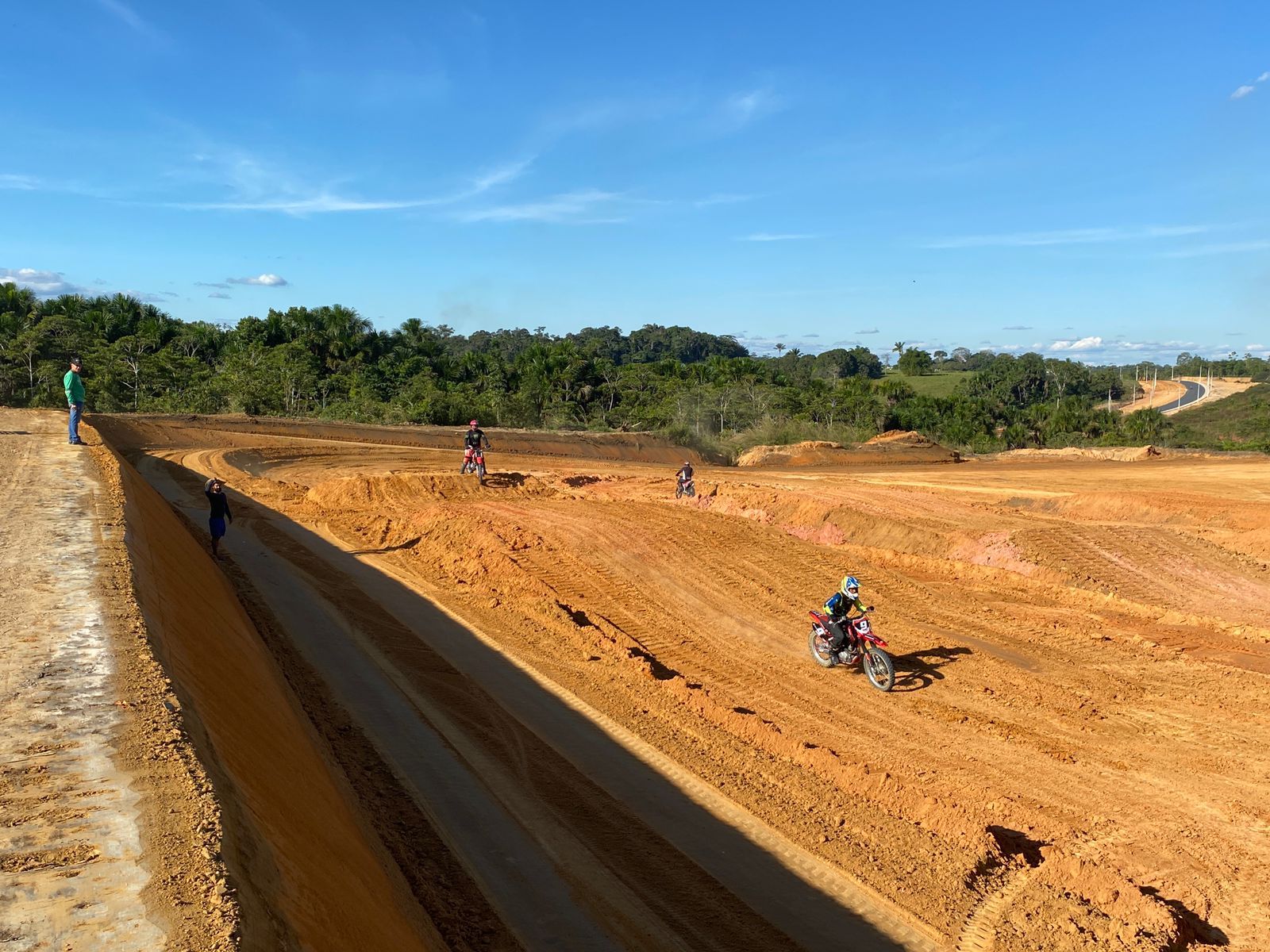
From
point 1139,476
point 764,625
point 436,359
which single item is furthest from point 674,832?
Answer: point 436,359

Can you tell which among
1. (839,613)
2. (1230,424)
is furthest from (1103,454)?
(839,613)

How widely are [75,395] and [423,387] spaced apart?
34.3 metres

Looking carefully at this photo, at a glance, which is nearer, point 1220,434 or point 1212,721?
point 1212,721

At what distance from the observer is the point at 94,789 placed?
4605mm

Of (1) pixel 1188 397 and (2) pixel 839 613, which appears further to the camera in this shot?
→ (1) pixel 1188 397

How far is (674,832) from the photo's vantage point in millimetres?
7852

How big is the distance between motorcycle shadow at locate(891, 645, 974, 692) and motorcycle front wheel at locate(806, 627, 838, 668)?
2.78 feet

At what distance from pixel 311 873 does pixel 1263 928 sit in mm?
7227

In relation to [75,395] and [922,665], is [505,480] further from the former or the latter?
[922,665]

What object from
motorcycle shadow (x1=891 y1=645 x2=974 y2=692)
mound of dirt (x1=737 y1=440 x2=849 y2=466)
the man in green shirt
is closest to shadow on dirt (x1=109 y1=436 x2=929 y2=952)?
motorcycle shadow (x1=891 y1=645 x2=974 y2=692)

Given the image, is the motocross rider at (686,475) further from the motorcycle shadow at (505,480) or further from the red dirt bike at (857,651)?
the red dirt bike at (857,651)

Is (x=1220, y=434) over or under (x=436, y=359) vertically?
under

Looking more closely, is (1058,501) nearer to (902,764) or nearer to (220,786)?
(902,764)

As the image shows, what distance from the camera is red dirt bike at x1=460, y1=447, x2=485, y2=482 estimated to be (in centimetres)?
2697
